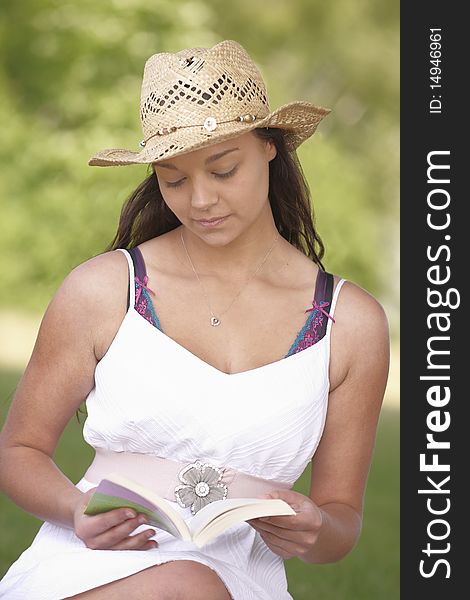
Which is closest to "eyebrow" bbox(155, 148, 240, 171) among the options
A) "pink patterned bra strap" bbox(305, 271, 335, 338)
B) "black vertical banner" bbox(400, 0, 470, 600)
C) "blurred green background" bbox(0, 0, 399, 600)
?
"pink patterned bra strap" bbox(305, 271, 335, 338)

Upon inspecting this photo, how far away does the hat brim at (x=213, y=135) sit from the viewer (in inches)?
101

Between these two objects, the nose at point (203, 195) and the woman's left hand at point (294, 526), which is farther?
the nose at point (203, 195)

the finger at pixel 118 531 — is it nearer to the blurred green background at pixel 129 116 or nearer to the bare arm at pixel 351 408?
the bare arm at pixel 351 408

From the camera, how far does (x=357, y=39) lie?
17.2 meters

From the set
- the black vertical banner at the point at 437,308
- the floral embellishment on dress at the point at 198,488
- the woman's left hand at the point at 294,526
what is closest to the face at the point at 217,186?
the floral embellishment on dress at the point at 198,488

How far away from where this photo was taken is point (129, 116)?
14656 mm

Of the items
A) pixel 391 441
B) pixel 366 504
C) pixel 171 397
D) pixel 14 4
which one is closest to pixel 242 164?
pixel 171 397

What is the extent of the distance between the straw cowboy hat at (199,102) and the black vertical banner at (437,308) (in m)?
1.69

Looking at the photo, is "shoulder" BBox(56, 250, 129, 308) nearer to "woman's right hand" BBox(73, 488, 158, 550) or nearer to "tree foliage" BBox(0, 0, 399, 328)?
"woman's right hand" BBox(73, 488, 158, 550)

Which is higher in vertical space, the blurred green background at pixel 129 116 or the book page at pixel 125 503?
the blurred green background at pixel 129 116

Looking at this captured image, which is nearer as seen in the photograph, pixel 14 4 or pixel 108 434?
pixel 108 434

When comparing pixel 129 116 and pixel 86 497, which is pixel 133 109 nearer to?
pixel 129 116

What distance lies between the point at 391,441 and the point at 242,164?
7.09 m

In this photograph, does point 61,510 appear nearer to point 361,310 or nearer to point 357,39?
point 361,310
